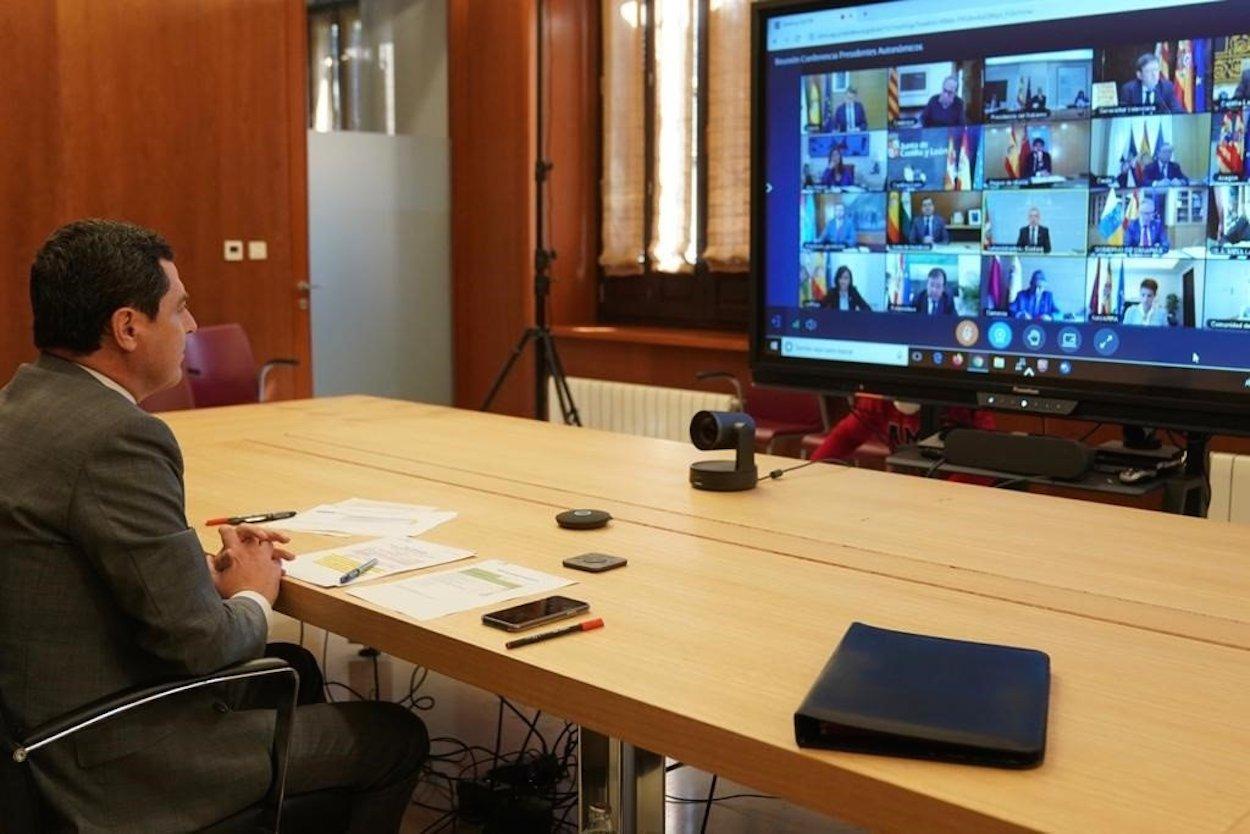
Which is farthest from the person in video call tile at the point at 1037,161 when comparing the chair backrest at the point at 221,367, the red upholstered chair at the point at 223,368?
the chair backrest at the point at 221,367

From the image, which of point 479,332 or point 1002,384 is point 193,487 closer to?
point 1002,384

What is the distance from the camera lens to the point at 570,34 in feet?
21.7

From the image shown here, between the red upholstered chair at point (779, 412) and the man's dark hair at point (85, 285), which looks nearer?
the man's dark hair at point (85, 285)

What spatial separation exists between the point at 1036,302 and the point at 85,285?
202cm

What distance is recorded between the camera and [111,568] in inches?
63.6

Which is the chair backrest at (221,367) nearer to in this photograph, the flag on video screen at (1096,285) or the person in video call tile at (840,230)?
the person in video call tile at (840,230)

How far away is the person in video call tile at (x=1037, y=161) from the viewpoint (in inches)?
113

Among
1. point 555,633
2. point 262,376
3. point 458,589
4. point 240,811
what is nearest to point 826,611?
point 555,633

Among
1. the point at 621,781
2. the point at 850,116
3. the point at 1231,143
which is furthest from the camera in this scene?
the point at 850,116

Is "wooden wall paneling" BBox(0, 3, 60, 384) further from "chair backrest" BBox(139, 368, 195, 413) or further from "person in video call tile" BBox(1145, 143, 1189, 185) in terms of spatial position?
"person in video call tile" BBox(1145, 143, 1189, 185)

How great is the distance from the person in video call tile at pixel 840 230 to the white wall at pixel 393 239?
3925 millimetres

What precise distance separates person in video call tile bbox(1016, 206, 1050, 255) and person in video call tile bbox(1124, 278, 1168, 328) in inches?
8.7

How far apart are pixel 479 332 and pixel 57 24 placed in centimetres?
251

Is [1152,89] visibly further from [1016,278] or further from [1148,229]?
[1016,278]
